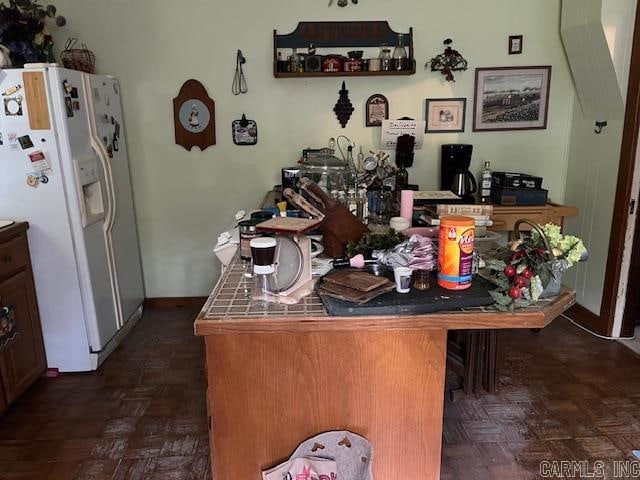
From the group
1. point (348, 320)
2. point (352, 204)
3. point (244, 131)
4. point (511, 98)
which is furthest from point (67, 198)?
point (511, 98)

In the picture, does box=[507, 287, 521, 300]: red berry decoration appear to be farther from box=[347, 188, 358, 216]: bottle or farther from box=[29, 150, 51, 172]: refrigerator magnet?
box=[29, 150, 51, 172]: refrigerator magnet

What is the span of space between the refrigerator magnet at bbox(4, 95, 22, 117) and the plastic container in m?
2.19

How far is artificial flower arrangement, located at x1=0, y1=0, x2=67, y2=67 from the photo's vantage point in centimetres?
256

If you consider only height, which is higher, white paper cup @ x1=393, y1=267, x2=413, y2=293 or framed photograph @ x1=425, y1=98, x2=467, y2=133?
framed photograph @ x1=425, y1=98, x2=467, y2=133

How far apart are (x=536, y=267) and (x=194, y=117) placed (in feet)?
8.79

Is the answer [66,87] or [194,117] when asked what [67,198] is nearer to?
[66,87]

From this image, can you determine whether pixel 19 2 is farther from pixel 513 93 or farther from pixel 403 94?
pixel 513 93

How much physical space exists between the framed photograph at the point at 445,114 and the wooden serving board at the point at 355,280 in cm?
221

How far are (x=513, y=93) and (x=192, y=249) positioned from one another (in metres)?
2.53

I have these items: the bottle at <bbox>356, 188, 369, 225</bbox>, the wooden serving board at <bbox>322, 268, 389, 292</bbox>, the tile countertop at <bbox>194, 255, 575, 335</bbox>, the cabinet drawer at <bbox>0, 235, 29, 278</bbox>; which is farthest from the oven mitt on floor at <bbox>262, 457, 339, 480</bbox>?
the cabinet drawer at <bbox>0, 235, 29, 278</bbox>

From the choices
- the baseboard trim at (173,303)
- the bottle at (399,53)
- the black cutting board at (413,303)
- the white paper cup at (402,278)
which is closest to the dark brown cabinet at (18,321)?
the baseboard trim at (173,303)

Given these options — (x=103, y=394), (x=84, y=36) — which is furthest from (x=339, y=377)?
(x=84, y=36)

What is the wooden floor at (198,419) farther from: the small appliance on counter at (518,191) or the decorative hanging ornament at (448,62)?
the decorative hanging ornament at (448,62)

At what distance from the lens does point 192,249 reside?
3637mm
